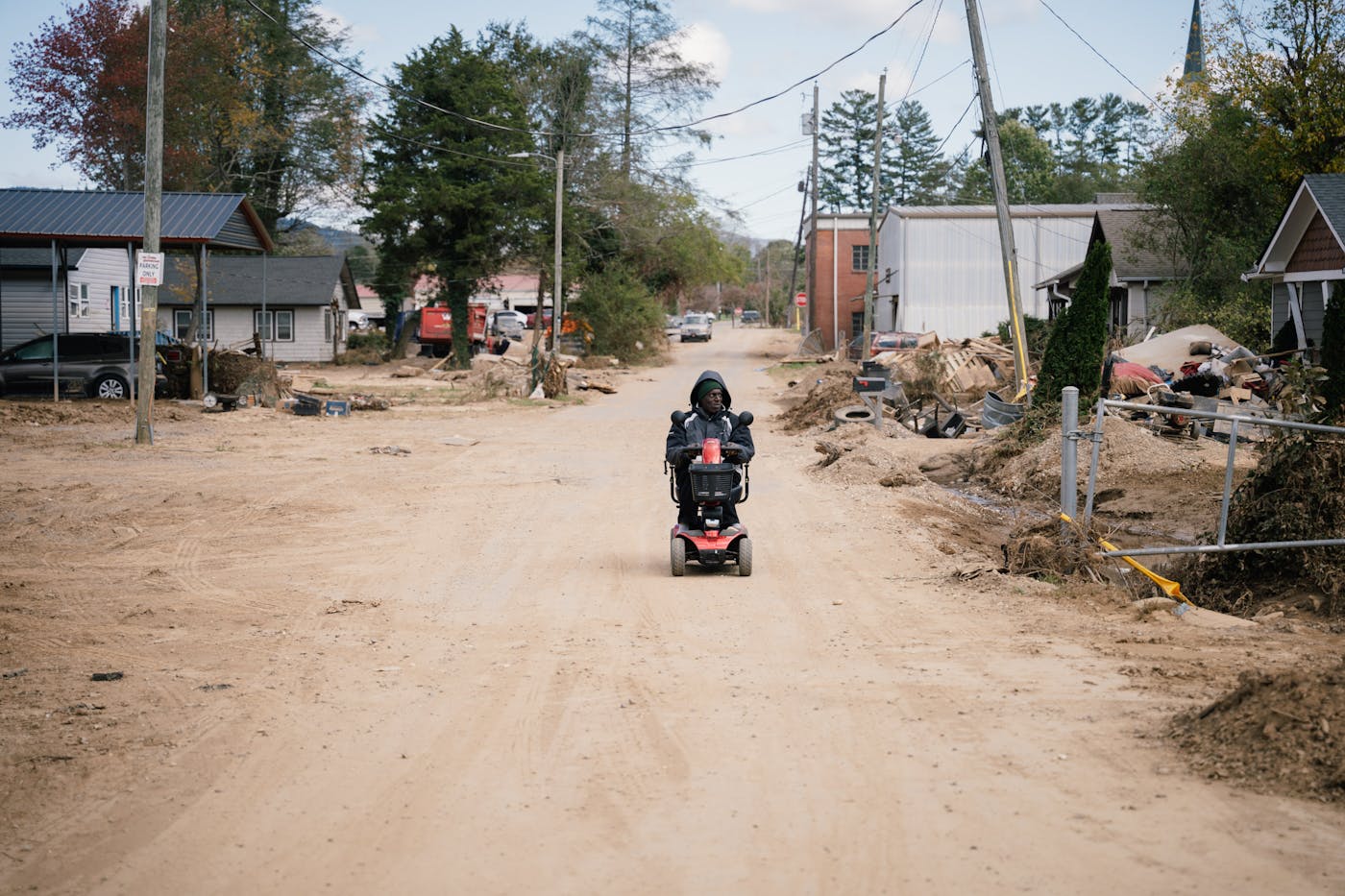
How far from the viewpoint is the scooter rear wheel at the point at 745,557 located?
10.2 m

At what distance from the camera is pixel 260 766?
217 inches

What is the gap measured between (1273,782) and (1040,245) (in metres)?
52.6

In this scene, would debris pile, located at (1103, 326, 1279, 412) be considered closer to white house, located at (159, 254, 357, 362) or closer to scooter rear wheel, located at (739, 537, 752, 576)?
scooter rear wheel, located at (739, 537, 752, 576)

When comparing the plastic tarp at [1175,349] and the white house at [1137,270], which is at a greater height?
the white house at [1137,270]

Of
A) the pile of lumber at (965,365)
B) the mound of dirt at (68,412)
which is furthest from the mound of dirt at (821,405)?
the mound of dirt at (68,412)

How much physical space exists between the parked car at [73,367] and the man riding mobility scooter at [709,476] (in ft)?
71.9

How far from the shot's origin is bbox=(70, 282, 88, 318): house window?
131ft

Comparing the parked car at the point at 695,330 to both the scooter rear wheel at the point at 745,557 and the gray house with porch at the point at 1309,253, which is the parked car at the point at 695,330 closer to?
the gray house with porch at the point at 1309,253

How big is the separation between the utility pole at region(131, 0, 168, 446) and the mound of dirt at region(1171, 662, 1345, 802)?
1739 centimetres

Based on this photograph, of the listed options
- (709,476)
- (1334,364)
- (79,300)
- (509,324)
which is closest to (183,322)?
(79,300)

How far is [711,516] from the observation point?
33.4 feet

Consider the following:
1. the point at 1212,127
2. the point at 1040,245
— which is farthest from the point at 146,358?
the point at 1040,245

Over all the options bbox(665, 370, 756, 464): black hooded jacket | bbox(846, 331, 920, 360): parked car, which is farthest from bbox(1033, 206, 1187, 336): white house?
bbox(665, 370, 756, 464): black hooded jacket

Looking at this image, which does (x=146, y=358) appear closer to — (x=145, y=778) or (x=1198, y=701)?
(x=145, y=778)
